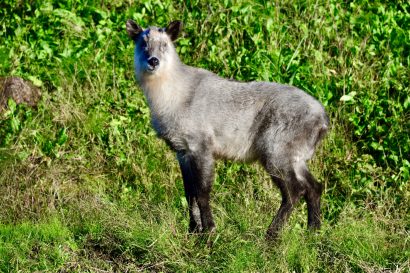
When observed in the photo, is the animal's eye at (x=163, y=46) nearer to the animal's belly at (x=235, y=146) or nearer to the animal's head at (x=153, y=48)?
the animal's head at (x=153, y=48)

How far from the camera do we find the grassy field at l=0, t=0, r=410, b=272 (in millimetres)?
6016

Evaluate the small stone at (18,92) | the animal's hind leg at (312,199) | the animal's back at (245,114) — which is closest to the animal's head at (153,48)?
the animal's back at (245,114)

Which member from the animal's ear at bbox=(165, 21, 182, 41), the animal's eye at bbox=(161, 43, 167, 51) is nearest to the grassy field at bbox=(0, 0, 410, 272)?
the animal's eye at bbox=(161, 43, 167, 51)

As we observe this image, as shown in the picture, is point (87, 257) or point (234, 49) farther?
point (234, 49)

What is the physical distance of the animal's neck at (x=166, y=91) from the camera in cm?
665

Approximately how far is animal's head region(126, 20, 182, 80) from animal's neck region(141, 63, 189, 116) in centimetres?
6

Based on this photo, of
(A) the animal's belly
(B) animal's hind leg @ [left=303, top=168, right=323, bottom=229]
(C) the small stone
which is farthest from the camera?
(C) the small stone

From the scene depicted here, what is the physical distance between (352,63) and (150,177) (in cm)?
243

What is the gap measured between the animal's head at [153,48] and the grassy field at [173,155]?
3.93 feet

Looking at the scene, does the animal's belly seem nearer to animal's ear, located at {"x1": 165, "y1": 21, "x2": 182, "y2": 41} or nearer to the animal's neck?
the animal's neck

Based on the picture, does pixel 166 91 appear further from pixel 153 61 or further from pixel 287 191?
pixel 287 191

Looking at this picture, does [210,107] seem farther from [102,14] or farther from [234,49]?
[102,14]

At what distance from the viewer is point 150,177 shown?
7977 mm

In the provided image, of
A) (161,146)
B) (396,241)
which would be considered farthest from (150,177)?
(396,241)
